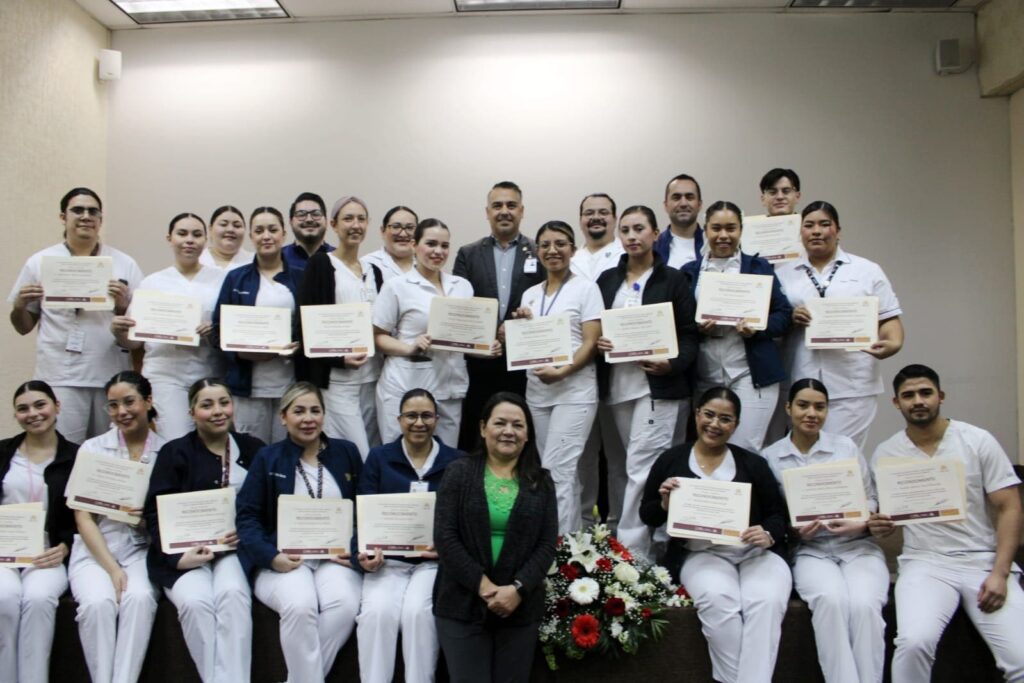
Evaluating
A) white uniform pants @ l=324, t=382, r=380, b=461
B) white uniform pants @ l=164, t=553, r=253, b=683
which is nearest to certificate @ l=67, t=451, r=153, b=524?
white uniform pants @ l=164, t=553, r=253, b=683

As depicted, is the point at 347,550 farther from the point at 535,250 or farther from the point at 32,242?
the point at 32,242

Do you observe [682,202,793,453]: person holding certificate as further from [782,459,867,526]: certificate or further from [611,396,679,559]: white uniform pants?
[782,459,867,526]: certificate

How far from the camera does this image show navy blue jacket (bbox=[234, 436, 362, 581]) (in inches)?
136

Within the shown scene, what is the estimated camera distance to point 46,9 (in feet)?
19.6

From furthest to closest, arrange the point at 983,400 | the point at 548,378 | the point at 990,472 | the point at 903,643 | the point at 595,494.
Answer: the point at 983,400
the point at 595,494
the point at 548,378
the point at 990,472
the point at 903,643

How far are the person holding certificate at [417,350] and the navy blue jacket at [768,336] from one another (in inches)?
50.4

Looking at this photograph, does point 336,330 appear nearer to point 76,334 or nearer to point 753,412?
point 76,334

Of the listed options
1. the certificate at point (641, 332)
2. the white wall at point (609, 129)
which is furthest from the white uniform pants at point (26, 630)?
the white wall at point (609, 129)

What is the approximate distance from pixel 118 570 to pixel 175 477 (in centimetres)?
44

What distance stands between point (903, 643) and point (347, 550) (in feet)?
7.46

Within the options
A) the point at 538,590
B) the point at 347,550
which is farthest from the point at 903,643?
the point at 347,550

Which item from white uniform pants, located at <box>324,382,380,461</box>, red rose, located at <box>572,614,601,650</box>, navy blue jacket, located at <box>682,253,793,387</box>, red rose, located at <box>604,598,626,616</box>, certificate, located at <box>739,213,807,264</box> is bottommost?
red rose, located at <box>572,614,601,650</box>

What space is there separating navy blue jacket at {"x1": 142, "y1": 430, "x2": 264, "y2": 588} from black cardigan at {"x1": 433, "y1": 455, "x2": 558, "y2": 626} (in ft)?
3.46

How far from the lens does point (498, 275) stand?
464cm
